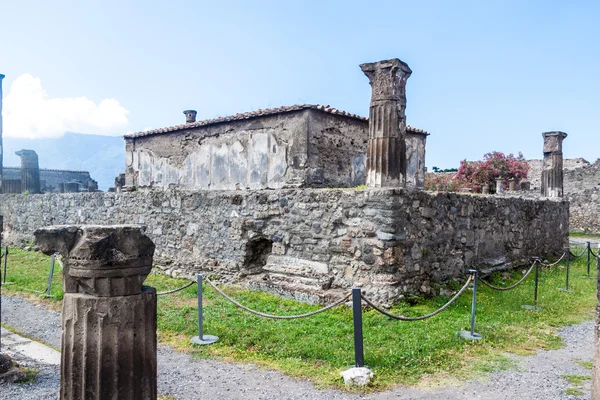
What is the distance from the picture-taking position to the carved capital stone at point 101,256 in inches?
106

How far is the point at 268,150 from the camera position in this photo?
13070 mm

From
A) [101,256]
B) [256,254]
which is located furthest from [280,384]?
[256,254]

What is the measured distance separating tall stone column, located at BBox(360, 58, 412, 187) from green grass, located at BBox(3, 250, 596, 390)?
212cm

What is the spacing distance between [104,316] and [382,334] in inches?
156

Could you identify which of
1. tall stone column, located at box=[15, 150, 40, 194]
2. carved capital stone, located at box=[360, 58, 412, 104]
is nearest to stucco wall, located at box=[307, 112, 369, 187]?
carved capital stone, located at box=[360, 58, 412, 104]

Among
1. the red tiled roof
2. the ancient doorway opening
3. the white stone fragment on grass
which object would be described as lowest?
the white stone fragment on grass

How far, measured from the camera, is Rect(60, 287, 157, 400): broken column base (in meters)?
2.67

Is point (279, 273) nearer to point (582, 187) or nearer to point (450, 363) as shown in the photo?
point (450, 363)

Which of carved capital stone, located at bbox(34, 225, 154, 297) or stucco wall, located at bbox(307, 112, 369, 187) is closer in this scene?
carved capital stone, located at bbox(34, 225, 154, 297)

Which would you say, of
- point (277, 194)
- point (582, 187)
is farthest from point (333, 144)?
point (582, 187)

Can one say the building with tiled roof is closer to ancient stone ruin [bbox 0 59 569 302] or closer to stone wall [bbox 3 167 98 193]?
ancient stone ruin [bbox 0 59 569 302]

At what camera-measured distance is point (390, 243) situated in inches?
278

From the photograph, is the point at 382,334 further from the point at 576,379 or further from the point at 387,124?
the point at 387,124

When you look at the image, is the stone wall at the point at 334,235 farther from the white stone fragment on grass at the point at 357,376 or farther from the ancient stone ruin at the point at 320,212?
the white stone fragment on grass at the point at 357,376
